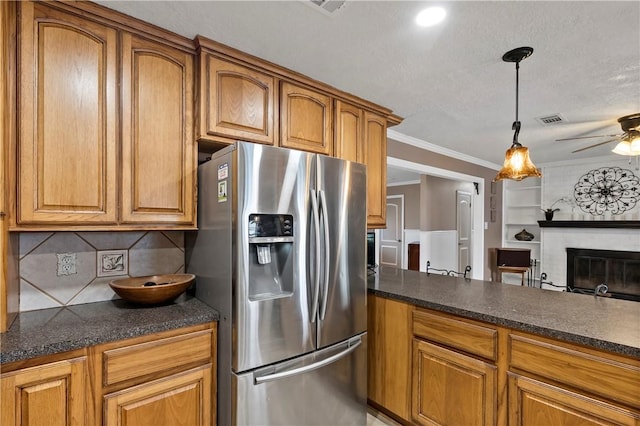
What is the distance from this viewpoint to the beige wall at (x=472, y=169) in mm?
3711

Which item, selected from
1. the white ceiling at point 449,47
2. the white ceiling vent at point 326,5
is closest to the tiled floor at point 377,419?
the white ceiling at point 449,47

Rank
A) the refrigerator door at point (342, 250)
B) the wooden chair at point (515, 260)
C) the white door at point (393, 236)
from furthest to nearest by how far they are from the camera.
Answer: the white door at point (393, 236) < the wooden chair at point (515, 260) < the refrigerator door at point (342, 250)

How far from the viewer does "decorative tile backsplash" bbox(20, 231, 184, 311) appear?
1612 mm

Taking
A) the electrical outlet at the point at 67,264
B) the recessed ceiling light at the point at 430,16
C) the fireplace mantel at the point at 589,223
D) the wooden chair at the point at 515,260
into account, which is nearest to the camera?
the recessed ceiling light at the point at 430,16

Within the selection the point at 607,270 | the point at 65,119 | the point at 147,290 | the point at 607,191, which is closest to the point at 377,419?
the point at 147,290

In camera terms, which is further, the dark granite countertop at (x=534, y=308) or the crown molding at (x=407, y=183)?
Answer: the crown molding at (x=407, y=183)

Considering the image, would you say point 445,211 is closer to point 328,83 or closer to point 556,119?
point 556,119

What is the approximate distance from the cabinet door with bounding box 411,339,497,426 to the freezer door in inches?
13.3

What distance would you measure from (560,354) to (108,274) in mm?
2294

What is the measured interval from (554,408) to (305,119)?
203 centimetres

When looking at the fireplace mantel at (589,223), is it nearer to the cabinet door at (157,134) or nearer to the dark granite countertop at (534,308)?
the dark granite countertop at (534,308)

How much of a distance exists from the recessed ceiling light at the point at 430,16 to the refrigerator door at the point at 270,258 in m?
0.85

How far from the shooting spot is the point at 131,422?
1.36 meters

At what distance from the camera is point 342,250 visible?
1879 mm
